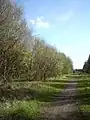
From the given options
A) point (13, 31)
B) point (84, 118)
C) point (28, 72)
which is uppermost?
→ point (13, 31)

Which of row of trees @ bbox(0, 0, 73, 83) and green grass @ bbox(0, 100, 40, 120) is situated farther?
row of trees @ bbox(0, 0, 73, 83)

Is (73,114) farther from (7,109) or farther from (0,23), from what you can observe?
(0,23)

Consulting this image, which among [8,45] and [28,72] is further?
[28,72]

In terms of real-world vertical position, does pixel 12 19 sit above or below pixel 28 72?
above

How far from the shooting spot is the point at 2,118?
18.5 m

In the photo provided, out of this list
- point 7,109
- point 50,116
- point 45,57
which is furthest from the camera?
point 45,57

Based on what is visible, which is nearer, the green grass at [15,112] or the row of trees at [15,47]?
the green grass at [15,112]

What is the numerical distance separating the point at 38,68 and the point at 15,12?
3704 centimetres

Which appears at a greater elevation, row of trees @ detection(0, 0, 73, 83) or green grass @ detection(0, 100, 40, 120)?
row of trees @ detection(0, 0, 73, 83)

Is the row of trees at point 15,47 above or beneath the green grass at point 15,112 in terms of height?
above

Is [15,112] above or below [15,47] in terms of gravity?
below

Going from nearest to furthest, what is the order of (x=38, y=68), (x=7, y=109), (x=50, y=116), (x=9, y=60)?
(x=50, y=116)
(x=7, y=109)
(x=9, y=60)
(x=38, y=68)

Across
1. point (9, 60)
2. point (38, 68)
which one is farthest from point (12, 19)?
point (38, 68)

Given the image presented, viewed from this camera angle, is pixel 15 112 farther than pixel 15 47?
No
